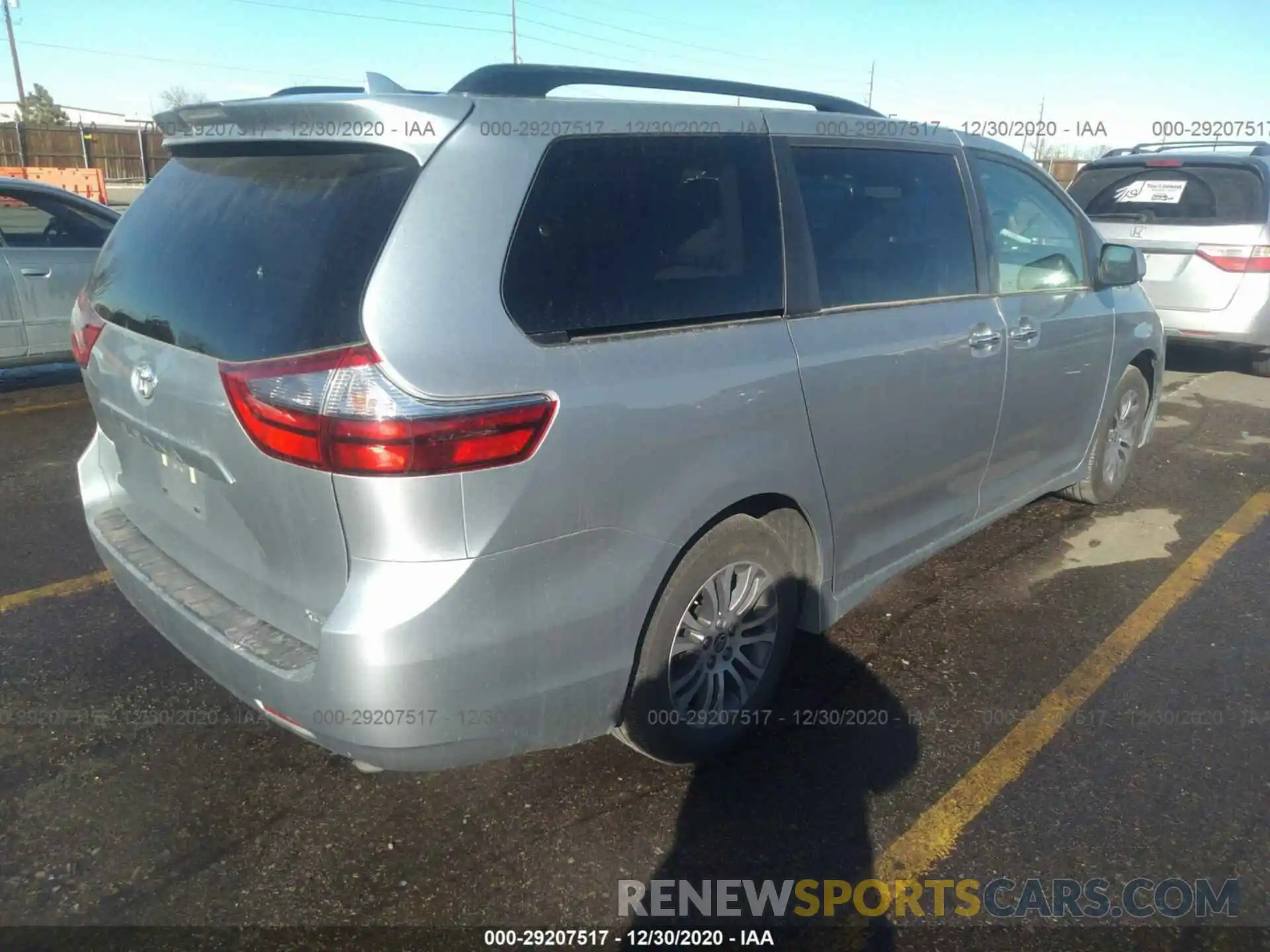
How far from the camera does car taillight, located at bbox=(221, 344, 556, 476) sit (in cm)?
192

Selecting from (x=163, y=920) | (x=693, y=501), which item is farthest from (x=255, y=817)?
A: (x=693, y=501)

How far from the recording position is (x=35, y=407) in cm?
668

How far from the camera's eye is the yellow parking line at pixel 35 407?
257 inches

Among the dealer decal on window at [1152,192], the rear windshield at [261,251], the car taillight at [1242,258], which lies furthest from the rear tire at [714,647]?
the dealer decal on window at [1152,192]

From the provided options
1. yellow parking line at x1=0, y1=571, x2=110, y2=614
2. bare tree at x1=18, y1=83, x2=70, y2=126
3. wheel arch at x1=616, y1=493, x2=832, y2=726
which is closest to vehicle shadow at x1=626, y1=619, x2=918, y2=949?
wheel arch at x1=616, y1=493, x2=832, y2=726

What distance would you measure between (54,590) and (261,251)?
237cm

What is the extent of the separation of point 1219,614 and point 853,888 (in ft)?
7.99

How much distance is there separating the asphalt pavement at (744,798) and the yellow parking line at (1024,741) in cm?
1

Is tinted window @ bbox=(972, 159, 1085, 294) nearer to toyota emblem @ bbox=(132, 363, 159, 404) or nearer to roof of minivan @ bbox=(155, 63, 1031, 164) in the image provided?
roof of minivan @ bbox=(155, 63, 1031, 164)

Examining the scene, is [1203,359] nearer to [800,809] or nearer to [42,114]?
[800,809]

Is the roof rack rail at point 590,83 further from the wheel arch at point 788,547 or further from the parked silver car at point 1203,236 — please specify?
the parked silver car at point 1203,236

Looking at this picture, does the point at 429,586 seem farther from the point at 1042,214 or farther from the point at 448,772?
the point at 1042,214

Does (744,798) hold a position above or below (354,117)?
below

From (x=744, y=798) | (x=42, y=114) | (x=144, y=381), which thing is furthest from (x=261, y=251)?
(x=42, y=114)
